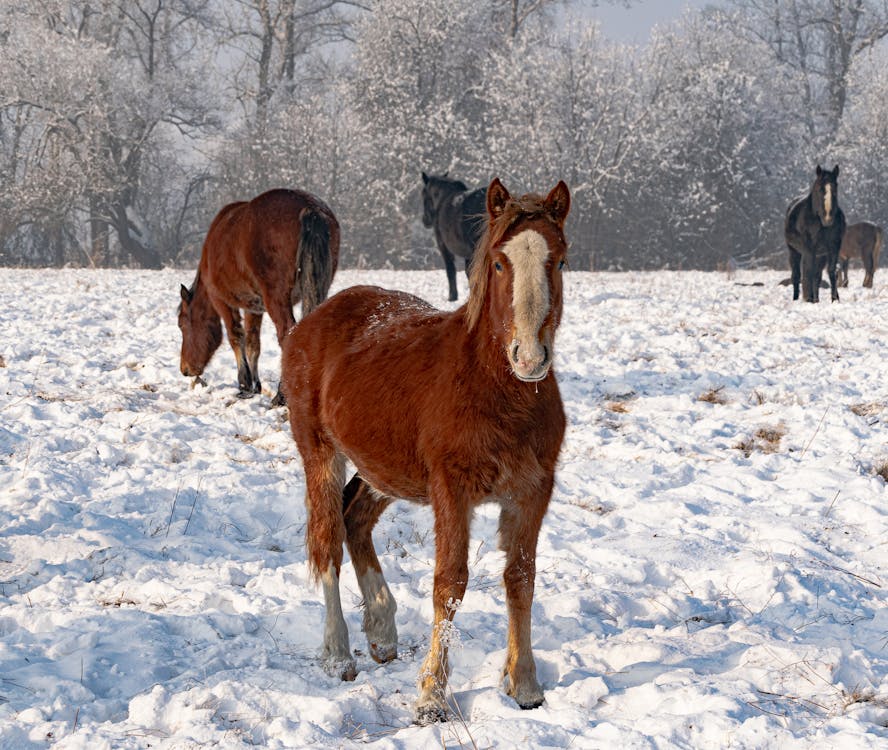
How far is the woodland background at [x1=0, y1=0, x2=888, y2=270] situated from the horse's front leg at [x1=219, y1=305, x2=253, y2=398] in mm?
23418

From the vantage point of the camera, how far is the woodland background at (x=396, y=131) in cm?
3212

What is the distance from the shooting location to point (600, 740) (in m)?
2.96

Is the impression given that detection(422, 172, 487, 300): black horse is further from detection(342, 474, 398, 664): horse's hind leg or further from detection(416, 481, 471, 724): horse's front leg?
detection(416, 481, 471, 724): horse's front leg

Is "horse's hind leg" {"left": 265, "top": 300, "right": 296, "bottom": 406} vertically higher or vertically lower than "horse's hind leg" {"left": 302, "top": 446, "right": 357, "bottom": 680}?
higher

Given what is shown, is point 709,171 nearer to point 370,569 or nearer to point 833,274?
point 833,274

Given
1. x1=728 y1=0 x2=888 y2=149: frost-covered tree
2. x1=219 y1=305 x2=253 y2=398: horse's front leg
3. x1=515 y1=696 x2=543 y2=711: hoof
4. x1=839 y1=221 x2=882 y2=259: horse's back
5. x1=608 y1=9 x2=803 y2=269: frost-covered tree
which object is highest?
x1=728 y1=0 x2=888 y2=149: frost-covered tree

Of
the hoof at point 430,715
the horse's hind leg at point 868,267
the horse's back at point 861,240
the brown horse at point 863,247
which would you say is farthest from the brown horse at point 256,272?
the horse's back at point 861,240

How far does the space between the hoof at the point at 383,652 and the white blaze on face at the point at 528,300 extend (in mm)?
1660

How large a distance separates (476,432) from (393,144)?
32149 millimetres

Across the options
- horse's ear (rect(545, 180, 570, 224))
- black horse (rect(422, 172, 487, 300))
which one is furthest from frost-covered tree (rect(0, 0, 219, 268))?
horse's ear (rect(545, 180, 570, 224))

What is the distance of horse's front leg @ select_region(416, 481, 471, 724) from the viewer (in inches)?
129

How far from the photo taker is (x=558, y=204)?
3340 mm

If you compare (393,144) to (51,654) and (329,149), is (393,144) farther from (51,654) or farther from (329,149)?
(51,654)

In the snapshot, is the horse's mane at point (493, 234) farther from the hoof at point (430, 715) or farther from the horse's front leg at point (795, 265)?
the horse's front leg at point (795, 265)
